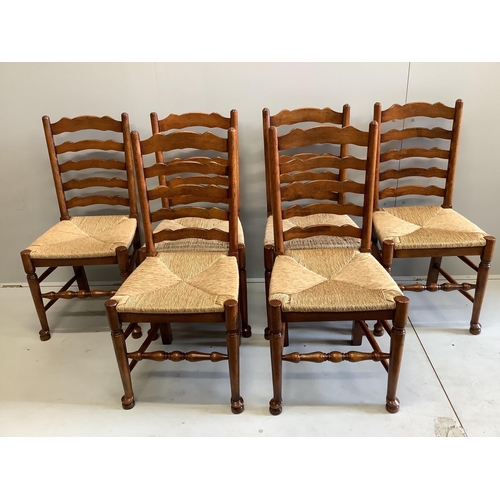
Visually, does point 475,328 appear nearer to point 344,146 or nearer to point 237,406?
point 344,146

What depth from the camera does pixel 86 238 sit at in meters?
2.19

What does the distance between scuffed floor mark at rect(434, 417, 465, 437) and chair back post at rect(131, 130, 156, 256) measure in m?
1.38

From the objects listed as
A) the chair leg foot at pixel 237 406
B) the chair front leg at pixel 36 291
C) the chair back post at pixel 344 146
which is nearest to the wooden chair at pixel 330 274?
the chair leg foot at pixel 237 406

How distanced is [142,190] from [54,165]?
77 centimetres

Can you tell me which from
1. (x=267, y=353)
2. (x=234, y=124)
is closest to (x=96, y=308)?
(x=267, y=353)

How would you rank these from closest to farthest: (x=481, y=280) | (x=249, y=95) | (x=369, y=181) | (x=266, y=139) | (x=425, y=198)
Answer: (x=369, y=181)
(x=481, y=280)
(x=266, y=139)
(x=249, y=95)
(x=425, y=198)

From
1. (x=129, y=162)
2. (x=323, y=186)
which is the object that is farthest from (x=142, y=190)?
(x=323, y=186)

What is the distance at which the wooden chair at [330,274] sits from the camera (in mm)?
1571

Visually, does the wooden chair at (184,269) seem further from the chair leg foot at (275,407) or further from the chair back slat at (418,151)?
the chair back slat at (418,151)

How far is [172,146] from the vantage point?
1776 millimetres

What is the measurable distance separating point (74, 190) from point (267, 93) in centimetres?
126

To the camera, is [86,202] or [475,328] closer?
[475,328]

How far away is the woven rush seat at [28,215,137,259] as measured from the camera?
6.77 feet

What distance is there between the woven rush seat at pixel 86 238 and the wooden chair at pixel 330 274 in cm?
83
